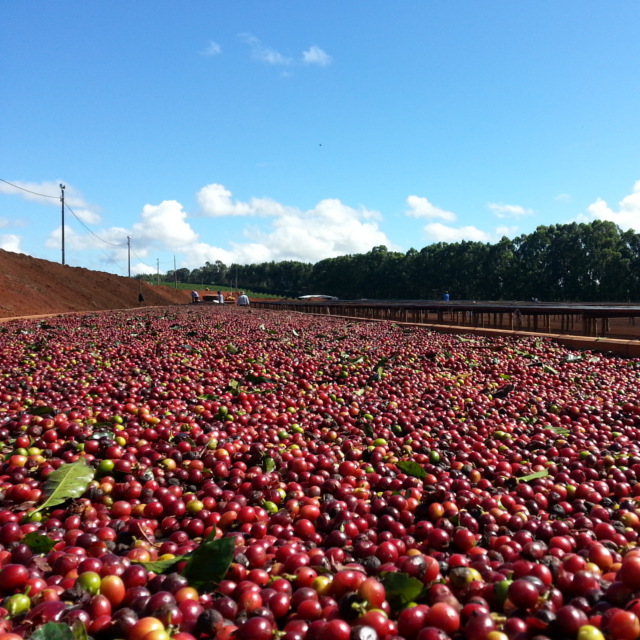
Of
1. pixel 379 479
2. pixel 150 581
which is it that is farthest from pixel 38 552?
pixel 379 479

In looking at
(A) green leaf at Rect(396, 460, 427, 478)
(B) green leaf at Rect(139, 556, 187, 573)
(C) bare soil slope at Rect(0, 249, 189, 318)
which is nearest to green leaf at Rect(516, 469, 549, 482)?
(A) green leaf at Rect(396, 460, 427, 478)

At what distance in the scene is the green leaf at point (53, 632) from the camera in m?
1.67

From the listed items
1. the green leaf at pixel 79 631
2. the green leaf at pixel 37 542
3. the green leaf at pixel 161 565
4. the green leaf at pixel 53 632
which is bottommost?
the green leaf at pixel 37 542

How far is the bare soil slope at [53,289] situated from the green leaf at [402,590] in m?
29.6

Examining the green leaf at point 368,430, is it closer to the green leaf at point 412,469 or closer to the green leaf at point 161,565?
the green leaf at point 412,469

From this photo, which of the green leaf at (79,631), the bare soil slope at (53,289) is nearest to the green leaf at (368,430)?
the green leaf at (79,631)

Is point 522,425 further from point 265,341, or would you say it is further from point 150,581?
point 265,341

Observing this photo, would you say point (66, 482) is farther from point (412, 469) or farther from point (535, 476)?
point (535, 476)

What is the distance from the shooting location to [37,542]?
2.60 meters

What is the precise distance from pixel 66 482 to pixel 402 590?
262 cm

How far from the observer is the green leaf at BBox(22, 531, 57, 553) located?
259 cm

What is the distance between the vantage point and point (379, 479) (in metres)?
3.67

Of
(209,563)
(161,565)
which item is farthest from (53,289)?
(209,563)

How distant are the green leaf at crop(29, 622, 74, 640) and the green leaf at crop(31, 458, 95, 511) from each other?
62.4 inches
